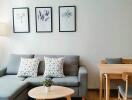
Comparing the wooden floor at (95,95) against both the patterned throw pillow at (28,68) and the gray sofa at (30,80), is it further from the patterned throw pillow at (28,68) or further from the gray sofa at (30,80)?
the patterned throw pillow at (28,68)

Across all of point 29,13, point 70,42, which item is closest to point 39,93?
point 70,42

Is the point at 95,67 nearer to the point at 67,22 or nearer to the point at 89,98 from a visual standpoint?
the point at 89,98

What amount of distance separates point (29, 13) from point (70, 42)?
3.84ft

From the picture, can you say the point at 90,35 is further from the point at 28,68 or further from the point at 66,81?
the point at 28,68

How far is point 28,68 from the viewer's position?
4.18 m

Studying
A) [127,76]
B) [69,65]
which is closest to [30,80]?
[69,65]

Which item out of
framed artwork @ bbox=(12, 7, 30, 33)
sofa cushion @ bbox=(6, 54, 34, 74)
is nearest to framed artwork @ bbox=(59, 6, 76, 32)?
framed artwork @ bbox=(12, 7, 30, 33)

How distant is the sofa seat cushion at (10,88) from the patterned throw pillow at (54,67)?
0.60m

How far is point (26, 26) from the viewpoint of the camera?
4.68 metres

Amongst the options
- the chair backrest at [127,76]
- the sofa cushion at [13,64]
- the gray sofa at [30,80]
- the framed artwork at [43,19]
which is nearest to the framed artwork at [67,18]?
the framed artwork at [43,19]

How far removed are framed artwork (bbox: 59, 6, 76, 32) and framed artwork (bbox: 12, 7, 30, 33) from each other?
0.78m

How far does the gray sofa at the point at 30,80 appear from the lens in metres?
3.27

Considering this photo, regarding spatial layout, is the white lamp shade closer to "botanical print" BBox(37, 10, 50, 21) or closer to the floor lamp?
the floor lamp

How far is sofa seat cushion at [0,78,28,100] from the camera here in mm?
2977
